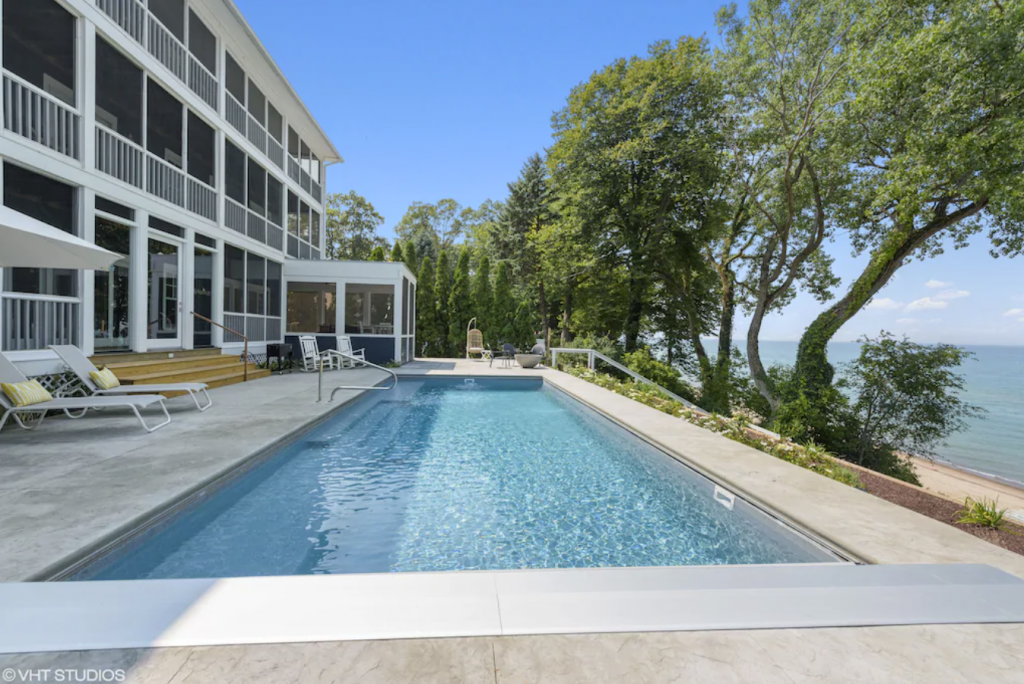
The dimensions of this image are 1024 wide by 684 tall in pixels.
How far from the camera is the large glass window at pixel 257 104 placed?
1200cm

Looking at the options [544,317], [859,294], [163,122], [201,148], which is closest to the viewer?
[163,122]

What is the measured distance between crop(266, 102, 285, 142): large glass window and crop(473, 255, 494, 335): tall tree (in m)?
9.35

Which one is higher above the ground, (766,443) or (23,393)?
(23,393)

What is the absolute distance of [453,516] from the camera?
376cm

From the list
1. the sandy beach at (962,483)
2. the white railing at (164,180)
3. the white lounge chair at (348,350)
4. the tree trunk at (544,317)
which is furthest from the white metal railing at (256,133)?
the sandy beach at (962,483)

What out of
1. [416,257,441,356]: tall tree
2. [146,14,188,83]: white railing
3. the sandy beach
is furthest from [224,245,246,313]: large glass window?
the sandy beach

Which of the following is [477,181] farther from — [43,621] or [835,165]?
[43,621]

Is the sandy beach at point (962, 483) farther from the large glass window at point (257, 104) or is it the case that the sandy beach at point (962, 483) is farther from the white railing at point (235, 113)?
the large glass window at point (257, 104)

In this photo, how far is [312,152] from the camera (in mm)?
16250

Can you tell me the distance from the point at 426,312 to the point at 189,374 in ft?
43.3

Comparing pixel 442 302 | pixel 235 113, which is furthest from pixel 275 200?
pixel 442 302

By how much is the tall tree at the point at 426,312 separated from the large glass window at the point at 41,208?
14073 millimetres

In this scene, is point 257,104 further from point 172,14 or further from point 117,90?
Result: point 117,90

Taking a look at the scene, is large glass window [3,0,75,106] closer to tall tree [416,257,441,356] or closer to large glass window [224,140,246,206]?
large glass window [224,140,246,206]
